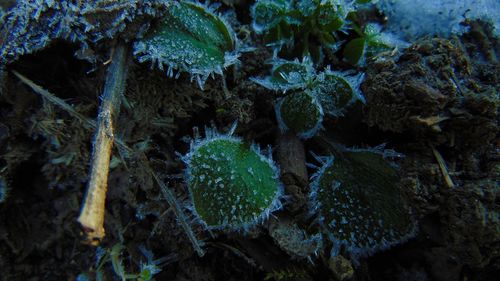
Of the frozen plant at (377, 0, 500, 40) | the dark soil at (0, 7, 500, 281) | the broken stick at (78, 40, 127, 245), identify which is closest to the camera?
the broken stick at (78, 40, 127, 245)

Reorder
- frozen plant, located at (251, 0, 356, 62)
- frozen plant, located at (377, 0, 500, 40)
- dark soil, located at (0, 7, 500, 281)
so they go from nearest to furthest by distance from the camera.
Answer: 1. dark soil, located at (0, 7, 500, 281)
2. frozen plant, located at (251, 0, 356, 62)
3. frozen plant, located at (377, 0, 500, 40)

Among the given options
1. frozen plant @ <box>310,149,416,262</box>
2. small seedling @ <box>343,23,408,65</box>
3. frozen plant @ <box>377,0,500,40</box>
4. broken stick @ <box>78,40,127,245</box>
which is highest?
frozen plant @ <box>377,0,500,40</box>

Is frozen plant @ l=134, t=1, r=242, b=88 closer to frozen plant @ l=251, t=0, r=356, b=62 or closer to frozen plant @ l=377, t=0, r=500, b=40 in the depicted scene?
frozen plant @ l=251, t=0, r=356, b=62

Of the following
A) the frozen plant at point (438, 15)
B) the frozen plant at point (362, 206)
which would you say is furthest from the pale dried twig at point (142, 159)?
the frozen plant at point (438, 15)

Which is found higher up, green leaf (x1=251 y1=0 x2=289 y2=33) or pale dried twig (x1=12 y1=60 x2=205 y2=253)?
green leaf (x1=251 y1=0 x2=289 y2=33)

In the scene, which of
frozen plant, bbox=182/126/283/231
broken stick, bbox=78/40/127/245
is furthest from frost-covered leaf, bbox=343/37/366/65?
broken stick, bbox=78/40/127/245

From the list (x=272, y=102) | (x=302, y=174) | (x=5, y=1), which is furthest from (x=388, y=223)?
(x=5, y=1)

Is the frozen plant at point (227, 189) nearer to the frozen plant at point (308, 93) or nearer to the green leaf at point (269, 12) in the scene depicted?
the frozen plant at point (308, 93)

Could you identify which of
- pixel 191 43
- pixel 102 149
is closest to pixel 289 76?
pixel 191 43

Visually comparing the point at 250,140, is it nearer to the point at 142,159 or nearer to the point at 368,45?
the point at 142,159
